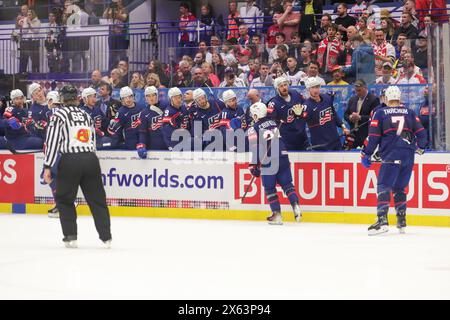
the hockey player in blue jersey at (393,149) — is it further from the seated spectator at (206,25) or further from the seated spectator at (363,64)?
the seated spectator at (206,25)

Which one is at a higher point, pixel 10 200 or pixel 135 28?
pixel 135 28

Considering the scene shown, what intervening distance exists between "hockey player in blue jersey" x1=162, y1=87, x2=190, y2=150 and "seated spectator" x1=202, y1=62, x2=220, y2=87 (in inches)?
42.6

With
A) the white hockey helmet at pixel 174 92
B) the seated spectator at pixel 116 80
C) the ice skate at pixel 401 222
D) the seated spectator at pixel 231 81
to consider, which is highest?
the seated spectator at pixel 116 80

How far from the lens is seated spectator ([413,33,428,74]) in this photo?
14695 mm

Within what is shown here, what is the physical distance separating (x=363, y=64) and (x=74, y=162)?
604 cm

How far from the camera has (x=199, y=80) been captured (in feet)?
56.0

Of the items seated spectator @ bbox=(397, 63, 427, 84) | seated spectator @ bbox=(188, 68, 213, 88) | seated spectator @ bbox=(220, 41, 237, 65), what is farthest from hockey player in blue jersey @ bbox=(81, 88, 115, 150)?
seated spectator @ bbox=(397, 63, 427, 84)

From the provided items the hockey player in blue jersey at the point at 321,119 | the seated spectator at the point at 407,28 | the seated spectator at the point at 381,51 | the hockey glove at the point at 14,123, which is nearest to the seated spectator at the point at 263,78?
the hockey player in blue jersey at the point at 321,119

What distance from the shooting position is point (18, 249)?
37.2 ft

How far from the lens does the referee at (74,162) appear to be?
11.0m

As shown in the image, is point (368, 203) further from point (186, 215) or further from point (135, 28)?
point (135, 28)

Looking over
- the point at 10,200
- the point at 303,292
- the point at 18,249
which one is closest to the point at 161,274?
the point at 303,292

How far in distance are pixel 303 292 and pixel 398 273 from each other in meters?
1.47

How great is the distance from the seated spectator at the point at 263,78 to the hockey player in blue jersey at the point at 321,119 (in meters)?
1.48
